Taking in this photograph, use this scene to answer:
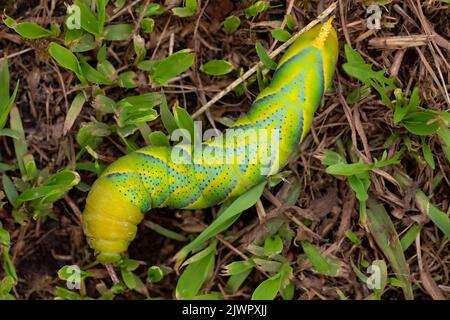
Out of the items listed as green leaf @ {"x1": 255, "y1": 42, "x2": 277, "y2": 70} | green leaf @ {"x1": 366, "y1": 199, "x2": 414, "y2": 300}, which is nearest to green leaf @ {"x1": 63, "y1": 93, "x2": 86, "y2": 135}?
green leaf @ {"x1": 255, "y1": 42, "x2": 277, "y2": 70}

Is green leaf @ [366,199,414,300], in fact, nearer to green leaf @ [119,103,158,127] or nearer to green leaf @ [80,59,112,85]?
green leaf @ [119,103,158,127]

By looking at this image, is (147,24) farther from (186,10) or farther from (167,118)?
(167,118)

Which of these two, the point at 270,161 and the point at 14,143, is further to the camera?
the point at 14,143

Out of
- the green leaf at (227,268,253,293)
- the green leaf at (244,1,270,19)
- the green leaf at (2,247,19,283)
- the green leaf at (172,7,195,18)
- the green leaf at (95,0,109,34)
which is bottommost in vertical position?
the green leaf at (227,268,253,293)
